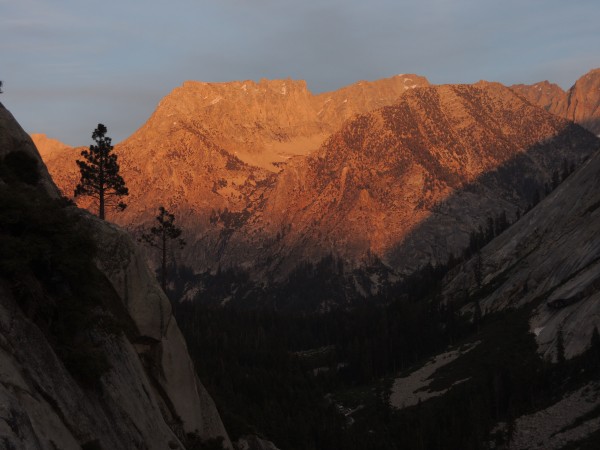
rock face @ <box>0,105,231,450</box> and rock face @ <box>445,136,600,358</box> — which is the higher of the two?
rock face @ <box>0,105,231,450</box>

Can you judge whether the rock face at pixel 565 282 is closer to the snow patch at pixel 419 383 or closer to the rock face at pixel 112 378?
the snow patch at pixel 419 383

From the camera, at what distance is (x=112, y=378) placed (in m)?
32.2

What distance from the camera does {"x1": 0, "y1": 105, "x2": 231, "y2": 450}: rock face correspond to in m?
23.2

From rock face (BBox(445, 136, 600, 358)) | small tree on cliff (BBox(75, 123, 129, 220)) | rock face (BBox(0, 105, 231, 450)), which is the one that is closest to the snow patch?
rock face (BBox(445, 136, 600, 358))

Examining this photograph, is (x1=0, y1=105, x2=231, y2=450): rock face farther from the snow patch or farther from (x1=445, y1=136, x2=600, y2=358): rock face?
the snow patch

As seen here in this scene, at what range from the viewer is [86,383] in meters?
29.3

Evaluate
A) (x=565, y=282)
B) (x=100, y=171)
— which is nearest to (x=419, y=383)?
(x=565, y=282)

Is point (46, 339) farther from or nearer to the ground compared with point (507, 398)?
farther from the ground

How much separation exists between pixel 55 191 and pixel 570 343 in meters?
106

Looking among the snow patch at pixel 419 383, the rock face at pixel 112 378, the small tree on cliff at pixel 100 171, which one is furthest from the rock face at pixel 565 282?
the rock face at pixel 112 378

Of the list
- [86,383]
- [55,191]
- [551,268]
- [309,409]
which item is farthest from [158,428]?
[551,268]

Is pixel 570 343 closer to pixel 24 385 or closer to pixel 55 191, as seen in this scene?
pixel 55 191

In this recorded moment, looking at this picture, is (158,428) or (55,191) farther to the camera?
(55,191)

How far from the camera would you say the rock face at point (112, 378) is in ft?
76.2
